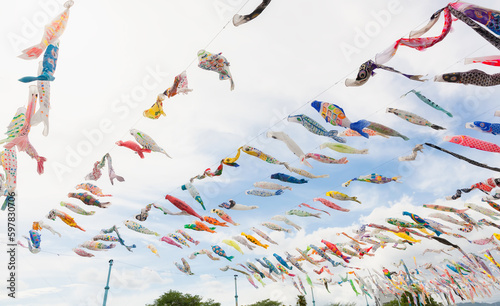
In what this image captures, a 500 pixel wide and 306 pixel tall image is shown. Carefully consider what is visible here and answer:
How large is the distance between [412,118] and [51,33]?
8159 mm

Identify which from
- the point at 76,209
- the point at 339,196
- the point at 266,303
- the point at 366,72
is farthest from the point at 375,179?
the point at 266,303

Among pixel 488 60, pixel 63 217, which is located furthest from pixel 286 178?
pixel 63 217

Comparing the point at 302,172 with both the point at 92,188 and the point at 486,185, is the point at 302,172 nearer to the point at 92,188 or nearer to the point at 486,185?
the point at 486,185

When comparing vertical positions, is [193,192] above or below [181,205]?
above

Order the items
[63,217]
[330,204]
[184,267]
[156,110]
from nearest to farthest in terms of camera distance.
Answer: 1. [156,110]
2. [63,217]
3. [330,204]
4. [184,267]

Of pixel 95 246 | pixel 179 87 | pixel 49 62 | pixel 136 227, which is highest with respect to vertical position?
pixel 179 87

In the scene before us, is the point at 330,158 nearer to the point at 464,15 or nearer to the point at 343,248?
the point at 464,15

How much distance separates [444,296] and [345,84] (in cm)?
2571

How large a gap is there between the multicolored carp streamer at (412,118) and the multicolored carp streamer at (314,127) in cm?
141

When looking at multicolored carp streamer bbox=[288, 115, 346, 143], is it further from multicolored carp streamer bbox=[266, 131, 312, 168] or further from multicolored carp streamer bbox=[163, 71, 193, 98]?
multicolored carp streamer bbox=[163, 71, 193, 98]

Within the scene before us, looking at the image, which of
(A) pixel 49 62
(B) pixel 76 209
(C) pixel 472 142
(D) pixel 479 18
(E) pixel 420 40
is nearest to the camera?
(D) pixel 479 18

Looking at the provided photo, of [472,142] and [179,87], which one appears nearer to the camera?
[179,87]

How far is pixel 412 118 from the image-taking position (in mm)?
6684

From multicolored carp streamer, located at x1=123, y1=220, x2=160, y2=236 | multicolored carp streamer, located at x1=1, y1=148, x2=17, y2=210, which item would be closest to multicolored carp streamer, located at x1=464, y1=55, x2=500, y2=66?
multicolored carp streamer, located at x1=1, y1=148, x2=17, y2=210
